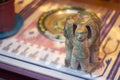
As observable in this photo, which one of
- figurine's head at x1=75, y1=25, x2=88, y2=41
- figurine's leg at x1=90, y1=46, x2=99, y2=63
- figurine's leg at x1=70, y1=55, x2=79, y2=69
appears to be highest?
figurine's head at x1=75, y1=25, x2=88, y2=41

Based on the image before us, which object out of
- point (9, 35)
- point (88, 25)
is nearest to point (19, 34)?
point (9, 35)

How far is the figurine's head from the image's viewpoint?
0.69 metres

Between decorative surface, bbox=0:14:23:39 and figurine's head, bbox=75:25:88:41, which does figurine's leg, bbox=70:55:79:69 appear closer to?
figurine's head, bbox=75:25:88:41

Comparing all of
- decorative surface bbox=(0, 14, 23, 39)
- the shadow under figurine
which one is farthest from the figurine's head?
decorative surface bbox=(0, 14, 23, 39)

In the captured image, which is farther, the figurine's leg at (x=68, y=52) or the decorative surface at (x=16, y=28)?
the decorative surface at (x=16, y=28)

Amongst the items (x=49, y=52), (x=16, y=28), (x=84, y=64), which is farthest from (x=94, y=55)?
(x=16, y=28)

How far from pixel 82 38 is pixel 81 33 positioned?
0.02 m

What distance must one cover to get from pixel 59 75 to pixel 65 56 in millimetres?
82

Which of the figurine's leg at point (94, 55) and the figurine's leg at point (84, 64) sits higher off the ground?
the figurine's leg at point (94, 55)

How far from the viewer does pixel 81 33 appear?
69cm

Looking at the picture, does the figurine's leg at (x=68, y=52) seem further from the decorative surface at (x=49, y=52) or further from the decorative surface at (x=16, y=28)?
the decorative surface at (x=16, y=28)

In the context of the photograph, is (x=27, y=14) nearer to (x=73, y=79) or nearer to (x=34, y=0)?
(x=34, y=0)

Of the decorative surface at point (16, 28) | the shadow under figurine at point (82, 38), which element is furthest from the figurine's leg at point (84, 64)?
the decorative surface at point (16, 28)

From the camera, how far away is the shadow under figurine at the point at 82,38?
0.70 m
